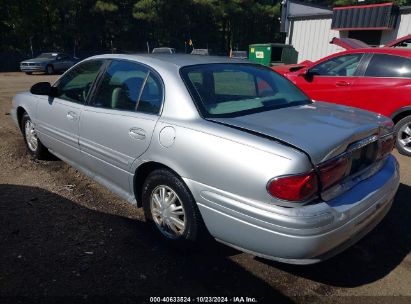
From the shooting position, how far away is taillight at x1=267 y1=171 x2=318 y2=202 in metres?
2.25

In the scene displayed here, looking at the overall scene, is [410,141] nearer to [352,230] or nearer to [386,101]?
[386,101]

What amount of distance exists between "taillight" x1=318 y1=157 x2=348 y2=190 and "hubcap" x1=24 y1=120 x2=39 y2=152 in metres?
3.86

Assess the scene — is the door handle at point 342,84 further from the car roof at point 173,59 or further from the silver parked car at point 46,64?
the silver parked car at point 46,64

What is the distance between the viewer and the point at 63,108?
4.02 metres

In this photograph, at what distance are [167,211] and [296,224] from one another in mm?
1165

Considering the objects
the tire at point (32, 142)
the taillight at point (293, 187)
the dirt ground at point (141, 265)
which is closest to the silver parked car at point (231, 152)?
the taillight at point (293, 187)

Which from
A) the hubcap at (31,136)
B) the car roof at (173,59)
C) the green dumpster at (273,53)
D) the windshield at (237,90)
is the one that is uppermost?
the car roof at (173,59)

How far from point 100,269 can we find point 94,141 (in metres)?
1.26

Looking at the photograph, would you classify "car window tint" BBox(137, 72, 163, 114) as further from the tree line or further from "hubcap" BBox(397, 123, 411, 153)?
the tree line

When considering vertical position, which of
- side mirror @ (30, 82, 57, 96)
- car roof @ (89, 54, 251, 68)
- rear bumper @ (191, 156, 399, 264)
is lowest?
rear bumper @ (191, 156, 399, 264)

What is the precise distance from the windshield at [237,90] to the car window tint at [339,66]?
3.05 meters

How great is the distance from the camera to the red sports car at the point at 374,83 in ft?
18.8

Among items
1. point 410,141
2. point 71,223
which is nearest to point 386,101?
point 410,141

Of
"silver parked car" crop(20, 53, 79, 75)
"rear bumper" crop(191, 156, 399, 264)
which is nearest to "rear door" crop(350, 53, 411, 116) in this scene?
"rear bumper" crop(191, 156, 399, 264)
